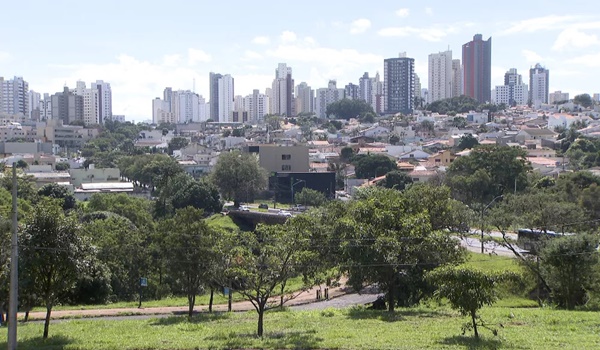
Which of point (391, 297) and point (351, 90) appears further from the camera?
point (351, 90)

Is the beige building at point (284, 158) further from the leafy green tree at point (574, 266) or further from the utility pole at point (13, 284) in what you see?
the utility pole at point (13, 284)

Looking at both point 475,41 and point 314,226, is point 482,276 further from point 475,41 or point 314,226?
point 475,41

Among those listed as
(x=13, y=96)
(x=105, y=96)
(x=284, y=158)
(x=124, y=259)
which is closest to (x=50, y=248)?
(x=124, y=259)

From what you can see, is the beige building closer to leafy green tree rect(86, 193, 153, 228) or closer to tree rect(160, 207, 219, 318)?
leafy green tree rect(86, 193, 153, 228)

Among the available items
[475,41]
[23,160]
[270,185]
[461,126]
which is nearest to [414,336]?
[270,185]

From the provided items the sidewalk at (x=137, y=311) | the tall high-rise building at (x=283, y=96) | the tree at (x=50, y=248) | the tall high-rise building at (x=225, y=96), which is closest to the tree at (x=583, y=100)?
the tall high-rise building at (x=283, y=96)

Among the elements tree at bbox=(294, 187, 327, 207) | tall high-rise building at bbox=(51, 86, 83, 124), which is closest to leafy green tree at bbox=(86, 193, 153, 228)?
tree at bbox=(294, 187, 327, 207)

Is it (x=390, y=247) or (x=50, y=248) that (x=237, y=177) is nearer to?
(x=390, y=247)
